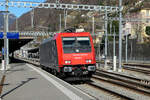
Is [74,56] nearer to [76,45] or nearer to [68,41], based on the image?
[76,45]

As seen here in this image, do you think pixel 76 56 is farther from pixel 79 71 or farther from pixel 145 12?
pixel 145 12

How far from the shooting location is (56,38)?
15.6 metres

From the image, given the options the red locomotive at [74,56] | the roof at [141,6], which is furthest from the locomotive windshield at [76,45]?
the roof at [141,6]

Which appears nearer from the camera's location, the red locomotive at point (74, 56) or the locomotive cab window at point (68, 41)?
the red locomotive at point (74, 56)

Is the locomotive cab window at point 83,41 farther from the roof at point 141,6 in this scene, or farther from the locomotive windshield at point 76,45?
the roof at point 141,6

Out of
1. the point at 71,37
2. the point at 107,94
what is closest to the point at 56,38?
the point at 71,37

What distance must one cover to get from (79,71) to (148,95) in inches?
189

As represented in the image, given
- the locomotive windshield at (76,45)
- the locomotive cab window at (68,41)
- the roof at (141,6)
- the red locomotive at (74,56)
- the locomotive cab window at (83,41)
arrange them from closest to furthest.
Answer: the red locomotive at (74,56) → the locomotive windshield at (76,45) → the locomotive cab window at (68,41) → the locomotive cab window at (83,41) → the roof at (141,6)

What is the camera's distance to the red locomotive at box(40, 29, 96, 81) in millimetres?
14742

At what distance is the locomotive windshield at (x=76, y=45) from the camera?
598 inches

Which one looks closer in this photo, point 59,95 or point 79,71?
point 59,95

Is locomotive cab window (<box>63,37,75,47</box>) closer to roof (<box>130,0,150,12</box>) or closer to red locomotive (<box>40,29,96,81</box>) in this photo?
red locomotive (<box>40,29,96,81</box>)

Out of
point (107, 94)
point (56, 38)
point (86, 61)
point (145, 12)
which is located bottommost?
point (107, 94)

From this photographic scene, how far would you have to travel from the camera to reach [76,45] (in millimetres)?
15391
